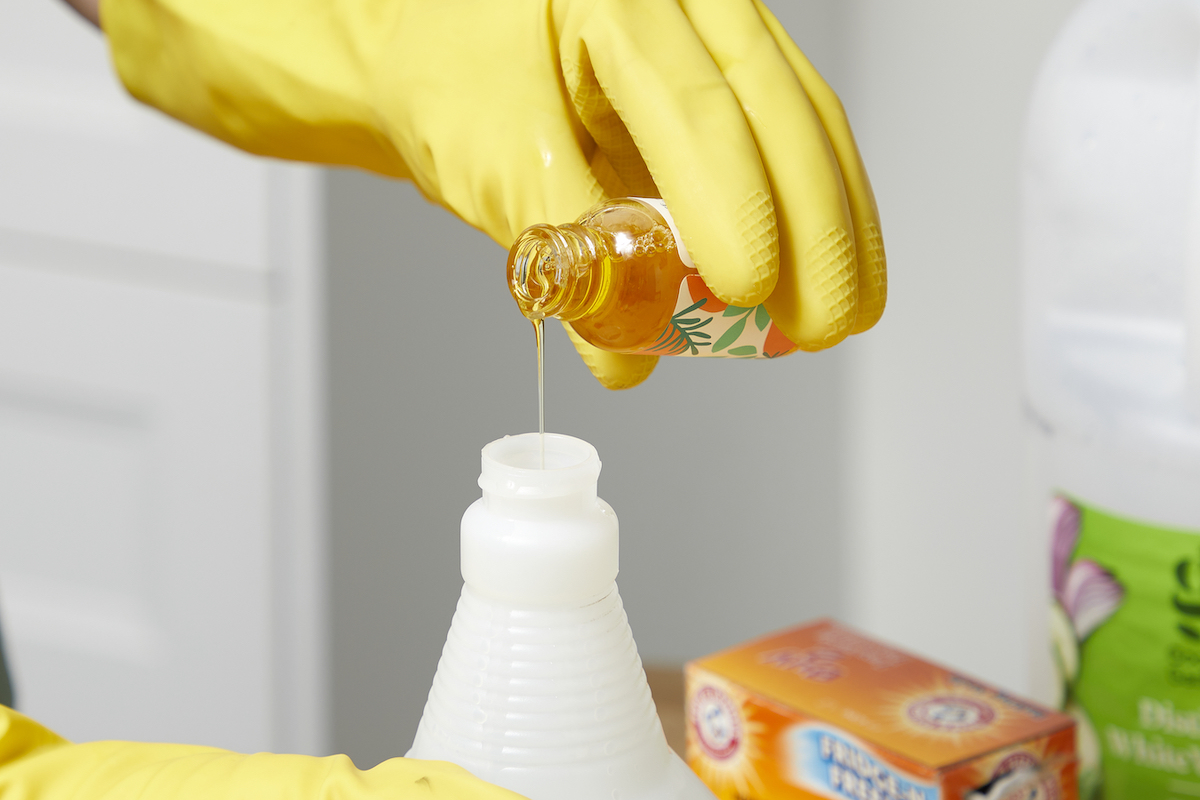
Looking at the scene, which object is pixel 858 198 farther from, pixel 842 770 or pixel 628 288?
pixel 842 770

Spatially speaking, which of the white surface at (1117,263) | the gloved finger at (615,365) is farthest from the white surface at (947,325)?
the gloved finger at (615,365)

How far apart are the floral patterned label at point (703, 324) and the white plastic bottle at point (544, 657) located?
11cm

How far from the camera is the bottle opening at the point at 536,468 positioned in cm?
38

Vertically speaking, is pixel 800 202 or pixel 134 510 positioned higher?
pixel 800 202

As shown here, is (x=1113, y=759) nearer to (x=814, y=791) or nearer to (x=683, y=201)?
(x=814, y=791)

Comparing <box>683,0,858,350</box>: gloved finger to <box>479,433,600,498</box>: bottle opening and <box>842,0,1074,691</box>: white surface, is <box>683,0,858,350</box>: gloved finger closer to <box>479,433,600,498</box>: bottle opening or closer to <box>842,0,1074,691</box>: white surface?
<box>479,433,600,498</box>: bottle opening

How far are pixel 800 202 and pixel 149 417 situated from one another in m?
1.04

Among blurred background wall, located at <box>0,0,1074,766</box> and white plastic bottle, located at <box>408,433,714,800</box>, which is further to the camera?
blurred background wall, located at <box>0,0,1074,766</box>

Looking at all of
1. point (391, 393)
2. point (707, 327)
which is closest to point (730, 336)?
point (707, 327)

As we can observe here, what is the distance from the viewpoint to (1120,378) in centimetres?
65

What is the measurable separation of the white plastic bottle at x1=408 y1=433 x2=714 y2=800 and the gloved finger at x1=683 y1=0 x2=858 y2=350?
147 mm

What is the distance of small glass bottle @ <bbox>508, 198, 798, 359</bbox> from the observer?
451mm

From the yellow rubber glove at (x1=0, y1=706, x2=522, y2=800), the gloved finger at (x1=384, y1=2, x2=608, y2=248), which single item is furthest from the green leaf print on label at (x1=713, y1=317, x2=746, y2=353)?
the yellow rubber glove at (x1=0, y1=706, x2=522, y2=800)

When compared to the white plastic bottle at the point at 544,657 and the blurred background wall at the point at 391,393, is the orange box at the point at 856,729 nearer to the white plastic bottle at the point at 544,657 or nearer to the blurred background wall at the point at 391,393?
the white plastic bottle at the point at 544,657
